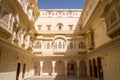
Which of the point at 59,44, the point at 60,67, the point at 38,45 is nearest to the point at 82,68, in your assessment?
the point at 60,67

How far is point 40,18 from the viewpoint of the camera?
82.9ft

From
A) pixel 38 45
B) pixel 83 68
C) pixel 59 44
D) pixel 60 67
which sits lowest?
pixel 83 68

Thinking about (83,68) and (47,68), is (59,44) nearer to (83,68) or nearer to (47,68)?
(47,68)

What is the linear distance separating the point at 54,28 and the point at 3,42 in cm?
1659

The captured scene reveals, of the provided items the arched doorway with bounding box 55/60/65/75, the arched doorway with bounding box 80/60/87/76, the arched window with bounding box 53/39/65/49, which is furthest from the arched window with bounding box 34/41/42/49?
the arched doorway with bounding box 80/60/87/76

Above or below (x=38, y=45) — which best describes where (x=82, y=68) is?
below

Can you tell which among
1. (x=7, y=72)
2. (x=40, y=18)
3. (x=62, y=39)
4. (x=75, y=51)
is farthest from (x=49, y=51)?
(x=7, y=72)

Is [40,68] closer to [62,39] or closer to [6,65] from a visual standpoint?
[62,39]

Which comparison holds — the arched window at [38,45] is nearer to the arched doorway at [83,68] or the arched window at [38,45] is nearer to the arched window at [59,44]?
the arched window at [59,44]

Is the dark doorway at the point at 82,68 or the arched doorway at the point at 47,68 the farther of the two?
the dark doorway at the point at 82,68

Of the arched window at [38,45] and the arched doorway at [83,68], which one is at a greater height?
the arched window at [38,45]

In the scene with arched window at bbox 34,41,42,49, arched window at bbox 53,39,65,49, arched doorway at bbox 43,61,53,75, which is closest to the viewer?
arched doorway at bbox 43,61,53,75

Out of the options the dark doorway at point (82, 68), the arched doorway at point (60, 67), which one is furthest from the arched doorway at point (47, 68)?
the dark doorway at point (82, 68)

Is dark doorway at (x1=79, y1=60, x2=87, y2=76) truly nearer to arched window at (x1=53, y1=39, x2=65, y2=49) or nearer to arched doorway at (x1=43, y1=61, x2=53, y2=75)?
arched window at (x1=53, y1=39, x2=65, y2=49)
